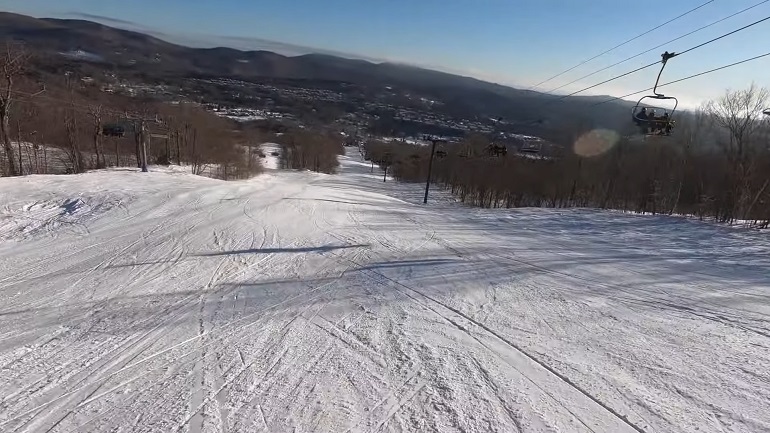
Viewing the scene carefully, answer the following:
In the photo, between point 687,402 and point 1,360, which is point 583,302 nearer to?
point 687,402

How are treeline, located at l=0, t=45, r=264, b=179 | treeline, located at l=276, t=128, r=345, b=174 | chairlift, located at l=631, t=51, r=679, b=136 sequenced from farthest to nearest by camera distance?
treeline, located at l=276, t=128, r=345, b=174 < treeline, located at l=0, t=45, r=264, b=179 < chairlift, located at l=631, t=51, r=679, b=136

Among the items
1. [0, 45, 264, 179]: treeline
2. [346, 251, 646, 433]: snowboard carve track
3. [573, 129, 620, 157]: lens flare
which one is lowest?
[0, 45, 264, 179]: treeline

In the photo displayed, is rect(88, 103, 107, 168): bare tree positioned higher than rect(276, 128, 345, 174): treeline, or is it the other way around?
rect(88, 103, 107, 168): bare tree

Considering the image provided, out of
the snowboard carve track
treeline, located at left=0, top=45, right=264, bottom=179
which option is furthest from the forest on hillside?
the snowboard carve track

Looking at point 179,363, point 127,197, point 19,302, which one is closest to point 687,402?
point 179,363

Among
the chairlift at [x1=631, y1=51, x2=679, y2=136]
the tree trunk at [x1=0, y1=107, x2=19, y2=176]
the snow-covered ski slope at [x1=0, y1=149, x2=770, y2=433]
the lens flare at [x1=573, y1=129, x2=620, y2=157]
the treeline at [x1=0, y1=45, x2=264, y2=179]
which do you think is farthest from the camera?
the lens flare at [x1=573, y1=129, x2=620, y2=157]

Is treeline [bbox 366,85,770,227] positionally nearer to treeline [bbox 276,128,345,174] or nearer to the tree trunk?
the tree trunk

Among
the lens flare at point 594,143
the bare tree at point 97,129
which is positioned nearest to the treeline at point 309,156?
the bare tree at point 97,129

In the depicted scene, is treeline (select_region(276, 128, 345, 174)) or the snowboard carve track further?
treeline (select_region(276, 128, 345, 174))
